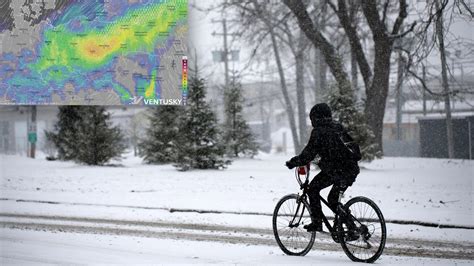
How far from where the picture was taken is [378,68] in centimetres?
2506

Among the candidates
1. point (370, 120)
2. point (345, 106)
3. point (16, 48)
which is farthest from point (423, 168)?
point (16, 48)

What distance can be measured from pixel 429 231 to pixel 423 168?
46.4ft

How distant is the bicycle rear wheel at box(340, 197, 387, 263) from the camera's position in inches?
329

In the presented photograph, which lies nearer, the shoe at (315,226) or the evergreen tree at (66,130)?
the shoe at (315,226)

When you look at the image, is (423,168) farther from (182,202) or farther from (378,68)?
(182,202)

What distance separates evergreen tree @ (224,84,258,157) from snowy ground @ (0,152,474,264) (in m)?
8.33

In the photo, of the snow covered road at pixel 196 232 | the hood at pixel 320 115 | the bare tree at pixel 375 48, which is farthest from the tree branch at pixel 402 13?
the hood at pixel 320 115

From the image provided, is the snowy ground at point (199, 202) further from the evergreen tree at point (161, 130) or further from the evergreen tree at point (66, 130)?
the evergreen tree at point (66, 130)

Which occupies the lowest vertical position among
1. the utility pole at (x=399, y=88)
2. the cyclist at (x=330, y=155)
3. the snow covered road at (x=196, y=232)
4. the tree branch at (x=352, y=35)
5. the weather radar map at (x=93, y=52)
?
the snow covered road at (x=196, y=232)

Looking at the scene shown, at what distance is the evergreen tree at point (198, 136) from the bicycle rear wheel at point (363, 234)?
16.4m

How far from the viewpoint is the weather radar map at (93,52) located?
824 centimetres

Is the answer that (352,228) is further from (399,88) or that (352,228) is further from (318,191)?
(399,88)

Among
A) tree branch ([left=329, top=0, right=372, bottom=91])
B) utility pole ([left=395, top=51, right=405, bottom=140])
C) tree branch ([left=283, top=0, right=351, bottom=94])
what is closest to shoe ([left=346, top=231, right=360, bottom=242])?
utility pole ([left=395, top=51, right=405, bottom=140])

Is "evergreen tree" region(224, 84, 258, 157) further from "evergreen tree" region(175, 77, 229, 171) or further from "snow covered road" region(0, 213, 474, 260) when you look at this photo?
"snow covered road" region(0, 213, 474, 260)
